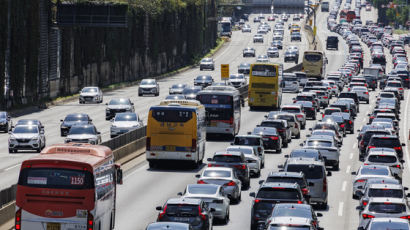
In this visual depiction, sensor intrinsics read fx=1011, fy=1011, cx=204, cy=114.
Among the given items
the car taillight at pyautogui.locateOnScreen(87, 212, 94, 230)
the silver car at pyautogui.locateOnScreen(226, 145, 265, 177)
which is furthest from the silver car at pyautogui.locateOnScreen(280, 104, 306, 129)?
the car taillight at pyautogui.locateOnScreen(87, 212, 94, 230)

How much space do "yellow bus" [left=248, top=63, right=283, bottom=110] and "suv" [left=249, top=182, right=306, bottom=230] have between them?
4634 centimetres

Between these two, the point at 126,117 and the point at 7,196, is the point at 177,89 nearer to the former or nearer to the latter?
the point at 126,117

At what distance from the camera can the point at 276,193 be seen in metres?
30.5

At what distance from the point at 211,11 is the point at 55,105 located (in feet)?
339

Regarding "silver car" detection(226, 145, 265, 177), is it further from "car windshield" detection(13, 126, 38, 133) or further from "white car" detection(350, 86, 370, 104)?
"white car" detection(350, 86, 370, 104)

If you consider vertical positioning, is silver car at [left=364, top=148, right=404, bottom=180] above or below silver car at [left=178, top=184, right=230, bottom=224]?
below

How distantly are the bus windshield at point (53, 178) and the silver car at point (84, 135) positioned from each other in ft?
85.6

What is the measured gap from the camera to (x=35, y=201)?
25.3 m

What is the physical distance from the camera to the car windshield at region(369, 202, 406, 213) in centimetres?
2981

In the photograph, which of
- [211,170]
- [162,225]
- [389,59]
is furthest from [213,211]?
[389,59]

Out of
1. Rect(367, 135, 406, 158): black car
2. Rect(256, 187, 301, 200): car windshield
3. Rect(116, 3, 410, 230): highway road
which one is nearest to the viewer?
Rect(256, 187, 301, 200): car windshield

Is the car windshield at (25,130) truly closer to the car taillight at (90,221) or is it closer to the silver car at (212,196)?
the silver car at (212,196)

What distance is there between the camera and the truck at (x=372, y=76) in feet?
360

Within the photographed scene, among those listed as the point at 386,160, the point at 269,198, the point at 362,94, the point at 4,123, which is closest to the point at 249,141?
the point at 386,160
